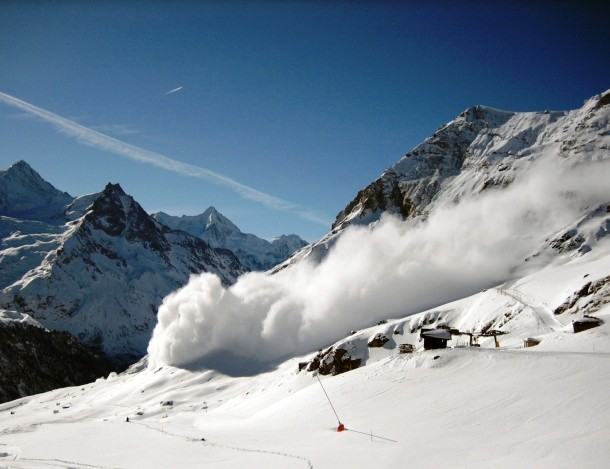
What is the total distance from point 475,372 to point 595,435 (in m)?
16.7

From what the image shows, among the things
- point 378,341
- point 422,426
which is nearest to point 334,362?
point 378,341

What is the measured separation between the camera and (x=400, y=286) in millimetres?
173000

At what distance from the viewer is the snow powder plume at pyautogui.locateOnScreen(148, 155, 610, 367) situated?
157 meters

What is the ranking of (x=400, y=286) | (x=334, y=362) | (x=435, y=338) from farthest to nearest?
(x=400, y=286)
(x=334, y=362)
(x=435, y=338)

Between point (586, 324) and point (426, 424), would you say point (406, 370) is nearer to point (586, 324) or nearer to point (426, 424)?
point (426, 424)

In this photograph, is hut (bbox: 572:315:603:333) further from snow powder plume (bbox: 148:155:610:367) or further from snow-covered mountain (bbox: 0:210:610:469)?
snow powder plume (bbox: 148:155:610:367)

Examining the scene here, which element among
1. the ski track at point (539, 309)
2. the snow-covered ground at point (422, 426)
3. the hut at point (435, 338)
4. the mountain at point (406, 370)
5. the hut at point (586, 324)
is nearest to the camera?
the snow-covered ground at point (422, 426)

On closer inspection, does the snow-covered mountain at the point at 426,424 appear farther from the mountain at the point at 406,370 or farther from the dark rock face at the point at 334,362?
the dark rock face at the point at 334,362

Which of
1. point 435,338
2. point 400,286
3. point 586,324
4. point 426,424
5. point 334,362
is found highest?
point 400,286

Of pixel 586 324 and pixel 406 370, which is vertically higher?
pixel 406 370

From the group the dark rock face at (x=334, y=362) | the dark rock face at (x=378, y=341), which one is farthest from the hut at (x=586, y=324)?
the dark rock face at (x=378, y=341)

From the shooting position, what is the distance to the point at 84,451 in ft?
123

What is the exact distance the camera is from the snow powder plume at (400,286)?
157 m

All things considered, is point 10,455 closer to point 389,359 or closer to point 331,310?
point 389,359
